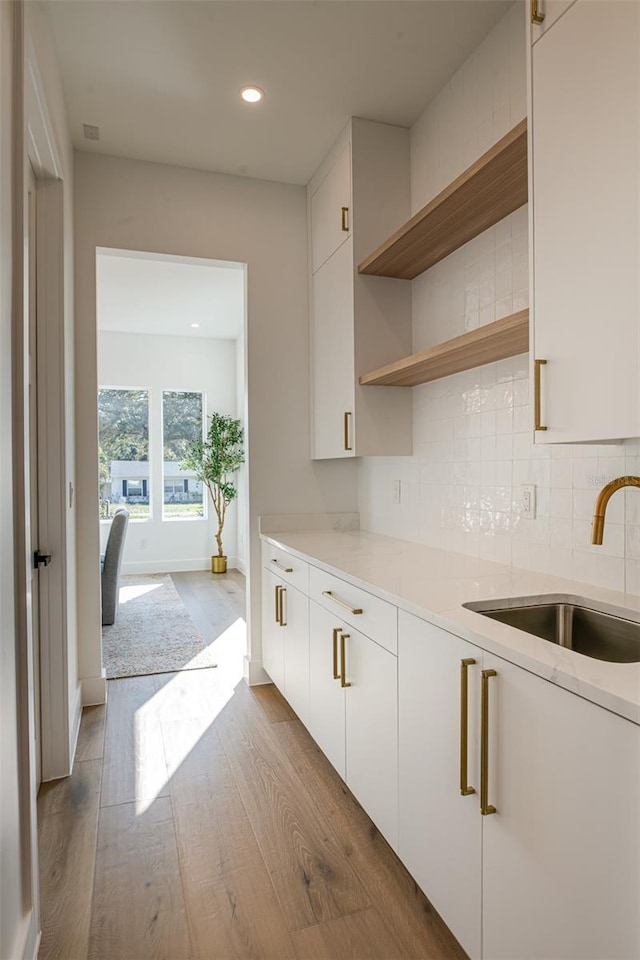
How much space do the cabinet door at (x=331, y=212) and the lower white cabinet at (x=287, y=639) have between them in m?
1.79

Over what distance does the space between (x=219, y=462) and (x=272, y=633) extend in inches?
161

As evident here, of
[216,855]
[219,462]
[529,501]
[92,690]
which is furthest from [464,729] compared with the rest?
[219,462]

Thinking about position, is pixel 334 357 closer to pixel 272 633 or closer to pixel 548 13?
pixel 272 633

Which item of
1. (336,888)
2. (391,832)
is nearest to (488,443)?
(391,832)

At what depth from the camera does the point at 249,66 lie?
2.37 meters

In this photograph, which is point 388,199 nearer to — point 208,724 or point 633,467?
point 633,467

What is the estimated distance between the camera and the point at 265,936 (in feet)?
4.97

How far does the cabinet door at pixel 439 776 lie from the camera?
127 cm

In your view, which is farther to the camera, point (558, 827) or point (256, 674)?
point (256, 674)

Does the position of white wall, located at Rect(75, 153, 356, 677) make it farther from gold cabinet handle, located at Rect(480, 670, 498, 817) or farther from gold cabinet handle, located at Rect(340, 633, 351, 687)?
gold cabinet handle, located at Rect(480, 670, 498, 817)

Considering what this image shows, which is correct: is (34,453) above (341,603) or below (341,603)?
above

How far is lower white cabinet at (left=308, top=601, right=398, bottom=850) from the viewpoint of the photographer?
5.49 feet

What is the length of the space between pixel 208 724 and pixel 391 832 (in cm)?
135

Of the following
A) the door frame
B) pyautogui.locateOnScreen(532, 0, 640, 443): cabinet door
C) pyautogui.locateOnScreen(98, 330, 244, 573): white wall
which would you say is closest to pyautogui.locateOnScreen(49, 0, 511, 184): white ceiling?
the door frame
